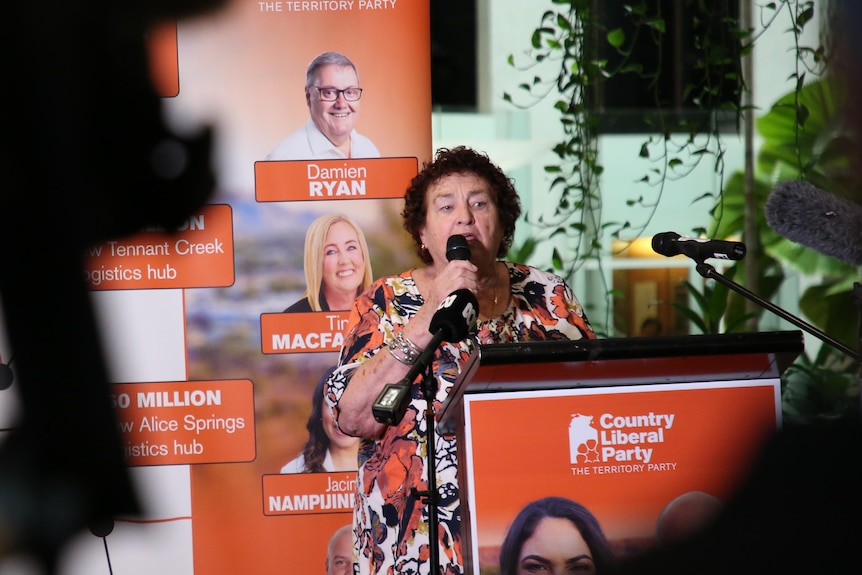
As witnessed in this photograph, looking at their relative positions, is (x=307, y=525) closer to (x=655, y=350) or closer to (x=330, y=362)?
(x=330, y=362)

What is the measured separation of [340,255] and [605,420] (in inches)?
66.7

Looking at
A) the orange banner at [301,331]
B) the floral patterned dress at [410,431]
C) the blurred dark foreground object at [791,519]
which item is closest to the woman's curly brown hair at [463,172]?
the floral patterned dress at [410,431]

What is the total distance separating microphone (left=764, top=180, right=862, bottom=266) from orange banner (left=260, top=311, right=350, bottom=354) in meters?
1.70

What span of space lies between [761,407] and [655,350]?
214mm

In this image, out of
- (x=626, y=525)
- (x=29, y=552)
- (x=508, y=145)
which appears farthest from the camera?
(x=508, y=145)

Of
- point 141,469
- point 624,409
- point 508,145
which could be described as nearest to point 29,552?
point 141,469

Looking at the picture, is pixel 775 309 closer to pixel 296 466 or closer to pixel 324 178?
pixel 324 178

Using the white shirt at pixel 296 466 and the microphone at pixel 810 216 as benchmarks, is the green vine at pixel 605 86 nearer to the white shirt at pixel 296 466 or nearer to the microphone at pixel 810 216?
the white shirt at pixel 296 466

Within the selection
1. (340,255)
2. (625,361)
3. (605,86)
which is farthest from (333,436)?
(605,86)

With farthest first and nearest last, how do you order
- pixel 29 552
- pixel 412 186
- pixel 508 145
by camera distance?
pixel 508 145, pixel 29 552, pixel 412 186

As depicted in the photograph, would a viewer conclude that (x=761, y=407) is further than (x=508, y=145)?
No

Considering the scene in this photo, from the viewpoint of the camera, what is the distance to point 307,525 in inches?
125

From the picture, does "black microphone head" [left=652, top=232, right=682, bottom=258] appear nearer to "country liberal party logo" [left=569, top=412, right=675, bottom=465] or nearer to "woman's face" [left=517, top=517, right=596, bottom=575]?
"country liberal party logo" [left=569, top=412, right=675, bottom=465]

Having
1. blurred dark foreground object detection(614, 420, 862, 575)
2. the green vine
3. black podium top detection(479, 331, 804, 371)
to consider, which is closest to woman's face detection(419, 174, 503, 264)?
black podium top detection(479, 331, 804, 371)
